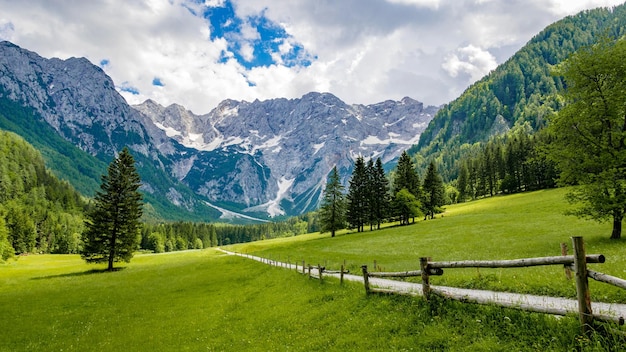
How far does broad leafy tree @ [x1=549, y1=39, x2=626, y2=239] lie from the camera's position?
30953 mm

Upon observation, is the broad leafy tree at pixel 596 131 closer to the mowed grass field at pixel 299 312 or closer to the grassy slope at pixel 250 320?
the mowed grass field at pixel 299 312

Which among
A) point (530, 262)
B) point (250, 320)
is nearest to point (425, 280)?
point (530, 262)

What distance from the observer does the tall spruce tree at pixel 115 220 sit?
61.6 meters

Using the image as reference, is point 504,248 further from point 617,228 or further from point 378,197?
point 378,197

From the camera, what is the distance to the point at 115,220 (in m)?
62.6

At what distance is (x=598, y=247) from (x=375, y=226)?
76.5m

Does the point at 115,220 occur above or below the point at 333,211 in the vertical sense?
below

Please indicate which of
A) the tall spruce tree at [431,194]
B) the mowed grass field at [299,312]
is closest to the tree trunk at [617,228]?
the mowed grass field at [299,312]

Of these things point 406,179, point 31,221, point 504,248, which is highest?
point 406,179

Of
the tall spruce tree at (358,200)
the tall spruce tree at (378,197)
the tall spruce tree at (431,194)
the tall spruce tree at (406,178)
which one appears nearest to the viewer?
the tall spruce tree at (378,197)

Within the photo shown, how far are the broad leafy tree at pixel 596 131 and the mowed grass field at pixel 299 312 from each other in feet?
13.8

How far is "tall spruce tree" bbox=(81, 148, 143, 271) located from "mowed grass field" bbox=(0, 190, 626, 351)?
9.84m

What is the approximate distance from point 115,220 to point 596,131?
2825 inches

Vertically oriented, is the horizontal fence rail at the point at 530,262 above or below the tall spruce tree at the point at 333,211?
below
